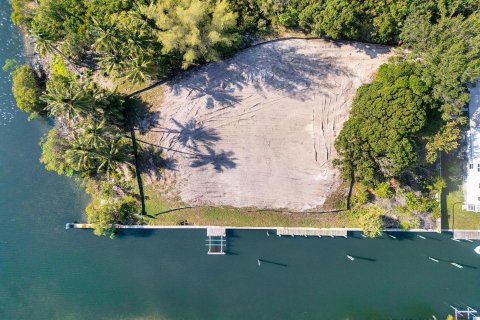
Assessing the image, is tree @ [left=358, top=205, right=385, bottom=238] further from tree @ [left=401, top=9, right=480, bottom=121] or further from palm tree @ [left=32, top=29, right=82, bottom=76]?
palm tree @ [left=32, top=29, right=82, bottom=76]

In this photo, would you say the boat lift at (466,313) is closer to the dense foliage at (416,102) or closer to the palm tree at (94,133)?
the dense foliage at (416,102)

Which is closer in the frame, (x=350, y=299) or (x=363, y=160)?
(x=363, y=160)

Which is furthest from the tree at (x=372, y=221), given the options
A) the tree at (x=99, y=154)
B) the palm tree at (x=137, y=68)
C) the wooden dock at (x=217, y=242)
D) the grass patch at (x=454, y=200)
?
the palm tree at (x=137, y=68)

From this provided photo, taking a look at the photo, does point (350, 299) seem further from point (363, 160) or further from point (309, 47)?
point (309, 47)

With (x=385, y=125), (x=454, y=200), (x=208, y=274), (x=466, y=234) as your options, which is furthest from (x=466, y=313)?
(x=208, y=274)

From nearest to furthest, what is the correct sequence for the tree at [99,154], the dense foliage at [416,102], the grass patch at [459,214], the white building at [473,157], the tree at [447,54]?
the tree at [447,54]
the dense foliage at [416,102]
the tree at [99,154]
the white building at [473,157]
the grass patch at [459,214]

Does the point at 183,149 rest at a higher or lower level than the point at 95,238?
higher

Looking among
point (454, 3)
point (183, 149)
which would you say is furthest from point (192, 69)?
point (454, 3)
